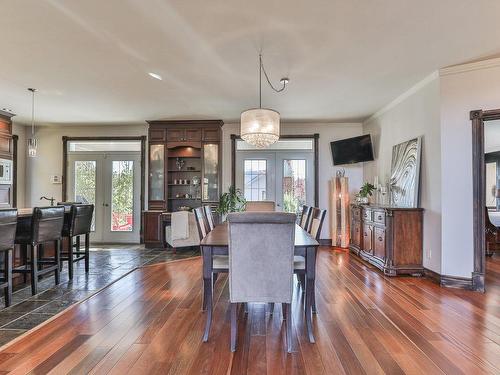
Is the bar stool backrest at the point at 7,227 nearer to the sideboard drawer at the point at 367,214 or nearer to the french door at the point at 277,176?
the french door at the point at 277,176

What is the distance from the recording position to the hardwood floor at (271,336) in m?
2.01

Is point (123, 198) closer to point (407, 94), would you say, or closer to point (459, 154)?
point (407, 94)

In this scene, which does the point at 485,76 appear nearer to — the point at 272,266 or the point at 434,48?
the point at 434,48

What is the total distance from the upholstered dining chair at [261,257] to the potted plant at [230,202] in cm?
405

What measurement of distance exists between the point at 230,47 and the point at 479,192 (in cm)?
329

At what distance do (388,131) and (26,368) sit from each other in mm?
5662

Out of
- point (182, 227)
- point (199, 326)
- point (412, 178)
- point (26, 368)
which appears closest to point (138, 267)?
point (182, 227)

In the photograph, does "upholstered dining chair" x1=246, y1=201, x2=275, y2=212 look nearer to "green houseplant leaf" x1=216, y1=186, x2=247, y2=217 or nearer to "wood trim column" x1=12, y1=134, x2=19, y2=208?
"green houseplant leaf" x1=216, y1=186, x2=247, y2=217

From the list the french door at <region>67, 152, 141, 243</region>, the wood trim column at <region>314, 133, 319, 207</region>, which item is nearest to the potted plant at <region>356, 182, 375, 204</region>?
the wood trim column at <region>314, 133, 319, 207</region>

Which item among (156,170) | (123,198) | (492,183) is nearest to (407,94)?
(492,183)

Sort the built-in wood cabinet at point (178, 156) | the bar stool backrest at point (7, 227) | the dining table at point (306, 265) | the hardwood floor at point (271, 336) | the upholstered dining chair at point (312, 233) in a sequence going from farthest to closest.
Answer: the built-in wood cabinet at point (178, 156)
the bar stool backrest at point (7, 227)
the upholstered dining chair at point (312, 233)
the dining table at point (306, 265)
the hardwood floor at point (271, 336)

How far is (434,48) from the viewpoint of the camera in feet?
10.5

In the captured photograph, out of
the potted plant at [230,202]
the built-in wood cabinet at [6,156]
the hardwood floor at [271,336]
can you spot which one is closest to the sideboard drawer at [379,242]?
the hardwood floor at [271,336]

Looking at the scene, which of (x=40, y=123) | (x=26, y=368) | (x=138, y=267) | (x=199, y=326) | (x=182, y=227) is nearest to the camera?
(x=26, y=368)
